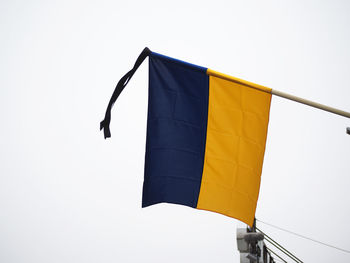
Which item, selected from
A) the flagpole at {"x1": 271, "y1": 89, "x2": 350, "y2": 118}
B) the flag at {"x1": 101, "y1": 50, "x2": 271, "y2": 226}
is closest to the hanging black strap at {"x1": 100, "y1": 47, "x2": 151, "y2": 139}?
the flag at {"x1": 101, "y1": 50, "x2": 271, "y2": 226}

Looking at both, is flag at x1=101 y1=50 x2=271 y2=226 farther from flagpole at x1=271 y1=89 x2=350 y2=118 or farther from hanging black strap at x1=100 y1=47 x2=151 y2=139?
flagpole at x1=271 y1=89 x2=350 y2=118

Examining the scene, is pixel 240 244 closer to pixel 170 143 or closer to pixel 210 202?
pixel 210 202

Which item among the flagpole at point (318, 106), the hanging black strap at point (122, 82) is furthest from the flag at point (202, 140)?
the flagpole at point (318, 106)

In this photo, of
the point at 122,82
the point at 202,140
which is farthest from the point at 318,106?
the point at 122,82

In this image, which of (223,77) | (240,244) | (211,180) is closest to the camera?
(223,77)

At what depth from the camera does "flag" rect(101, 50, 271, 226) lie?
10.9 ft

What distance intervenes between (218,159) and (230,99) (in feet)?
2.28

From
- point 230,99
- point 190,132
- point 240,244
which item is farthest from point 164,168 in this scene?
point 240,244

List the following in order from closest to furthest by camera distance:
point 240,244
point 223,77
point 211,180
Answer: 1. point 223,77
2. point 211,180
3. point 240,244

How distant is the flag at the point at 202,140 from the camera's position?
10.9ft

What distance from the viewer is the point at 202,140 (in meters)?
3.52

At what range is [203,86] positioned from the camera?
3430mm

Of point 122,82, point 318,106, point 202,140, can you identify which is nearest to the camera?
point 318,106

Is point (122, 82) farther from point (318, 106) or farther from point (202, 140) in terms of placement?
point (318, 106)
